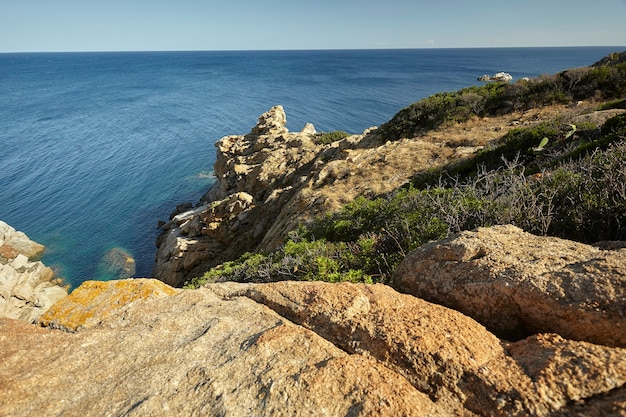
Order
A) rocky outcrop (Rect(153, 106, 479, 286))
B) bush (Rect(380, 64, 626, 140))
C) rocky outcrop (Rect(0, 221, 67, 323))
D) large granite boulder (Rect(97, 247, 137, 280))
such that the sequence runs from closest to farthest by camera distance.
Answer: rocky outcrop (Rect(153, 106, 479, 286)) < bush (Rect(380, 64, 626, 140)) < rocky outcrop (Rect(0, 221, 67, 323)) < large granite boulder (Rect(97, 247, 137, 280))

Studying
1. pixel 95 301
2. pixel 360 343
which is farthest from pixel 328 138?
pixel 360 343

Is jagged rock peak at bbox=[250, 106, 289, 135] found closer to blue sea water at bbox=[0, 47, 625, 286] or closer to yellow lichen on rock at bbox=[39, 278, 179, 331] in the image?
blue sea water at bbox=[0, 47, 625, 286]

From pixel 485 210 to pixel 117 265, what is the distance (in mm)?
32551

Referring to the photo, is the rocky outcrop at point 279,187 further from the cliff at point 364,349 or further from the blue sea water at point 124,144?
the cliff at point 364,349

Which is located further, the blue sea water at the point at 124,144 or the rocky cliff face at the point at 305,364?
the blue sea water at the point at 124,144

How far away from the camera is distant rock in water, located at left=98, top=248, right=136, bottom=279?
30.0m

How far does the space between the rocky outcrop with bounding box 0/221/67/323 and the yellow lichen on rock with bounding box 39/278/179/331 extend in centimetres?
2105

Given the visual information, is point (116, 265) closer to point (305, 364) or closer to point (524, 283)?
point (305, 364)

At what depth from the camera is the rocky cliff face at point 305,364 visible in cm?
288

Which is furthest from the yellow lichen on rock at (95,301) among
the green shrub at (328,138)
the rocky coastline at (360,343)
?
the green shrub at (328,138)

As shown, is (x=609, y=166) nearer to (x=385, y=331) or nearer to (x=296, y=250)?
(x=385, y=331)

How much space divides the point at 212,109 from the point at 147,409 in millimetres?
86167

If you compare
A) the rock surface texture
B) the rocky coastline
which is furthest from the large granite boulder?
the rock surface texture

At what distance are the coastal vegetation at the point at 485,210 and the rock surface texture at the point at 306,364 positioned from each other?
2843 mm
